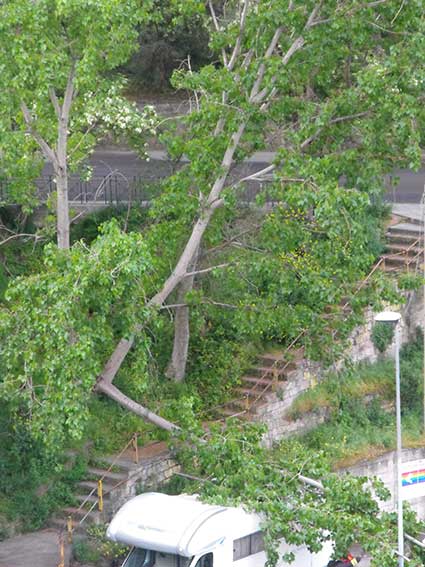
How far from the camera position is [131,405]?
22.9 meters

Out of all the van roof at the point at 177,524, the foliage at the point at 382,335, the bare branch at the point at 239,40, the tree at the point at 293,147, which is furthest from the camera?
the foliage at the point at 382,335

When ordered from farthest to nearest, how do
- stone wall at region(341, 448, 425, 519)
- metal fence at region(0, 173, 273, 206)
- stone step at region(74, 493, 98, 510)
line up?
metal fence at region(0, 173, 273, 206)
stone wall at region(341, 448, 425, 519)
stone step at region(74, 493, 98, 510)

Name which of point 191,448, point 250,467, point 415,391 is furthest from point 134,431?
point 415,391

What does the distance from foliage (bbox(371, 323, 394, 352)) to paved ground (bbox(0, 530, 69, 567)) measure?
10.8 meters

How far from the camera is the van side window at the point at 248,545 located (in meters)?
20.5

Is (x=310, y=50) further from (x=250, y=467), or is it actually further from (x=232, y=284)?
(x=250, y=467)

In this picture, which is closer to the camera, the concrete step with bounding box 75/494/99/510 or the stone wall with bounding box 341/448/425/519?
the concrete step with bounding box 75/494/99/510

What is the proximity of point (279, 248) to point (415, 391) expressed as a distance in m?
9.48

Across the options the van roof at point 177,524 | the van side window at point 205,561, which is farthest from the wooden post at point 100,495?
the van side window at point 205,561

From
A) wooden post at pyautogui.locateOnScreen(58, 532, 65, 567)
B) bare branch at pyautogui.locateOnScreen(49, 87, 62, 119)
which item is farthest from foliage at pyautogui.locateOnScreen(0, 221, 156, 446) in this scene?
bare branch at pyautogui.locateOnScreen(49, 87, 62, 119)

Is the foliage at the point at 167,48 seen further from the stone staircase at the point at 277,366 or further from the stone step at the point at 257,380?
the stone step at the point at 257,380

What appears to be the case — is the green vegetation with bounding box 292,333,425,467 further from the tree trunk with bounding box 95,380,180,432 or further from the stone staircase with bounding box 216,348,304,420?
the tree trunk with bounding box 95,380,180,432

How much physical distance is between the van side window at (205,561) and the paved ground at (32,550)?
4.09 m

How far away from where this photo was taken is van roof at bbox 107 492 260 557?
1953cm
